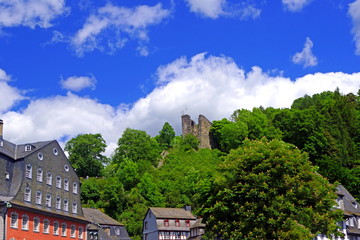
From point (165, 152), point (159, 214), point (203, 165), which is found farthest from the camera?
point (165, 152)

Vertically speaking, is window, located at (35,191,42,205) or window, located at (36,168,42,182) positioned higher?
window, located at (36,168,42,182)

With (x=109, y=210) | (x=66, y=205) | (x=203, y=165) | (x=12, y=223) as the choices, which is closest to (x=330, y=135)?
(x=203, y=165)

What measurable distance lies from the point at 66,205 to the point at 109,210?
31.8m

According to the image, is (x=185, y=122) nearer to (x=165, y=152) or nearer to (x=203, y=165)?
(x=165, y=152)

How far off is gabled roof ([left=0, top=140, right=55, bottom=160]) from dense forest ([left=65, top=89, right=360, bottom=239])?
1973 centimetres

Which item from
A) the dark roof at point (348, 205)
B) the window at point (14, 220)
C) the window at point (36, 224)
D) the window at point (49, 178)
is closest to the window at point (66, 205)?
the window at point (49, 178)

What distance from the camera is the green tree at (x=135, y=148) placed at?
4587 inches

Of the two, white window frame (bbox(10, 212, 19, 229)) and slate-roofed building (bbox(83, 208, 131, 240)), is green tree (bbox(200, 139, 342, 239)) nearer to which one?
white window frame (bbox(10, 212, 19, 229))

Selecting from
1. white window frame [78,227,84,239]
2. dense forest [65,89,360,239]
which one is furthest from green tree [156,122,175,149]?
white window frame [78,227,84,239]

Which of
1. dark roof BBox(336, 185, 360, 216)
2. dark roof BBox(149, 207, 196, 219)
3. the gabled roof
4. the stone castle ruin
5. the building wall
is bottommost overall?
the building wall

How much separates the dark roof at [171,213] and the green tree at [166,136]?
49.4 meters

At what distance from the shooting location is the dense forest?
43906mm

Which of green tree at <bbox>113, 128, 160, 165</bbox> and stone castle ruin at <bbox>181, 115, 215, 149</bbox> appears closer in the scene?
green tree at <bbox>113, 128, 160, 165</bbox>

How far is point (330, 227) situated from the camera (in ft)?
143
